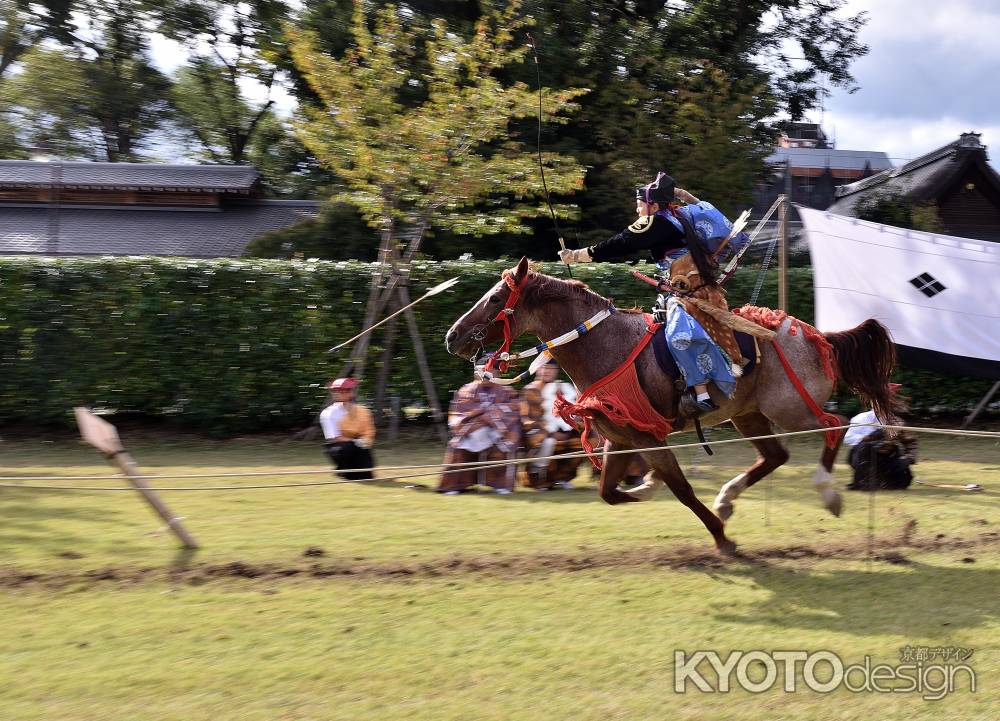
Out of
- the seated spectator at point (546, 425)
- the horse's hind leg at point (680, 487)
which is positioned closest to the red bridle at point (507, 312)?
the horse's hind leg at point (680, 487)

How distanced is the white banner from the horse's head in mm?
6062

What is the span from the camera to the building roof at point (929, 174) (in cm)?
2383

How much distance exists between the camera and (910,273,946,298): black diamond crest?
11875 millimetres

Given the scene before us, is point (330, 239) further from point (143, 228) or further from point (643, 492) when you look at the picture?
point (643, 492)

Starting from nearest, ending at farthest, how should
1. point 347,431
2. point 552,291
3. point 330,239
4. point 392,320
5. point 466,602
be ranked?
point 466,602 → point 552,291 → point 347,431 → point 392,320 → point 330,239

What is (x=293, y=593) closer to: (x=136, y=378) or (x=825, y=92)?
(x=136, y=378)

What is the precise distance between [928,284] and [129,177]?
17501 mm

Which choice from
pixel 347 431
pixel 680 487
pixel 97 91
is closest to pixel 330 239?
pixel 347 431

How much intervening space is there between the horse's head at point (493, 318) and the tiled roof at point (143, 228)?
1398 centimetres

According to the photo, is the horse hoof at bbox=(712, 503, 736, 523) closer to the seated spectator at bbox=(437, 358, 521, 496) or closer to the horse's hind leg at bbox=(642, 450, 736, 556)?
the horse's hind leg at bbox=(642, 450, 736, 556)

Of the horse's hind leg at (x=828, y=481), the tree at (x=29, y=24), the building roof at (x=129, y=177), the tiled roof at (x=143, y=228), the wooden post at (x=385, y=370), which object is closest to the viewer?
the horse's hind leg at (x=828, y=481)

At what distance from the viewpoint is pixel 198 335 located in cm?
1296

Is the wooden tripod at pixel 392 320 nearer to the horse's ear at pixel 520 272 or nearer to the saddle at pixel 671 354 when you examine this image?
the horse's ear at pixel 520 272

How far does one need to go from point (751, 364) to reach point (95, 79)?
95.0ft
